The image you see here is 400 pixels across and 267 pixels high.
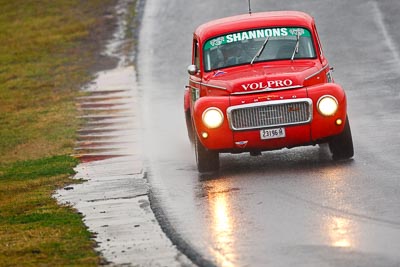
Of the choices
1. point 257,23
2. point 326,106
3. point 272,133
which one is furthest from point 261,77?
point 257,23

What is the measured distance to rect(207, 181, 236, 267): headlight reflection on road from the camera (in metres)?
9.98

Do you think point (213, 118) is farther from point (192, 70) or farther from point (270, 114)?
point (192, 70)

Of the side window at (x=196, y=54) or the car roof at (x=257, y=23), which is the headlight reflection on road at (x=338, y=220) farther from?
the side window at (x=196, y=54)

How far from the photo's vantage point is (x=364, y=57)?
27.8 metres

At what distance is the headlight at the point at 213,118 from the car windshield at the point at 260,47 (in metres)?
1.40

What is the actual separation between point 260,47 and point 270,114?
1.73m

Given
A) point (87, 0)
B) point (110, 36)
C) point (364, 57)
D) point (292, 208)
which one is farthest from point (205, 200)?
point (87, 0)

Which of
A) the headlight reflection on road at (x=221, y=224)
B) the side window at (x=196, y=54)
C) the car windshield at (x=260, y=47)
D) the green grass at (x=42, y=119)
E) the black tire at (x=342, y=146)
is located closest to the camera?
the headlight reflection on road at (x=221, y=224)

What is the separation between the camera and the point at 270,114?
48.4 feet

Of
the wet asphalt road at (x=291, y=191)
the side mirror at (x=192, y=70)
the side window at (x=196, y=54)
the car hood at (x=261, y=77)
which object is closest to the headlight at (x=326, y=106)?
the car hood at (x=261, y=77)

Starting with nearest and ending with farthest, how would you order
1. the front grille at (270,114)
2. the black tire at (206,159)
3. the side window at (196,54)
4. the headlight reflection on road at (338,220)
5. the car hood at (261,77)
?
1. the headlight reflection on road at (338,220)
2. the front grille at (270,114)
3. the car hood at (261,77)
4. the black tire at (206,159)
5. the side window at (196,54)

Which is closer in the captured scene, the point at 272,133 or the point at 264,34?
the point at 272,133

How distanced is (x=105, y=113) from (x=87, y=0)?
15.2 meters

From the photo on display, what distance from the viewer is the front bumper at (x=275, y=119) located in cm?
1470
